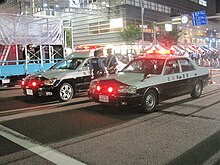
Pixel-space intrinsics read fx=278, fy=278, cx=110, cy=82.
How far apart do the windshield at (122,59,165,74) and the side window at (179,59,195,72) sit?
100 cm

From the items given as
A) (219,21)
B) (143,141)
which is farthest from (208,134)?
(219,21)

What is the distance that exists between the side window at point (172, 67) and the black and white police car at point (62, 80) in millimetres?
2938

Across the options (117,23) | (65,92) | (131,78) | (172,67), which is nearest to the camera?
(131,78)

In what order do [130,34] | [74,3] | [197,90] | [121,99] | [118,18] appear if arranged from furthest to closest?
[118,18] → [130,34] → [74,3] → [197,90] → [121,99]

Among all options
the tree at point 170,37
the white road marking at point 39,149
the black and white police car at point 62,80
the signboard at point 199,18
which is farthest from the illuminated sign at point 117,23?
the white road marking at point 39,149

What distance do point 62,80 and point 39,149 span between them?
175 inches

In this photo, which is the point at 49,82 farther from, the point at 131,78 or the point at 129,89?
the point at 129,89

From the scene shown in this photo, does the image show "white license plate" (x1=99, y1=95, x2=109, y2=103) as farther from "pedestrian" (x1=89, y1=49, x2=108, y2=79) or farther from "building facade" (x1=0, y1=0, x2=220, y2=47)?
"building facade" (x1=0, y1=0, x2=220, y2=47)

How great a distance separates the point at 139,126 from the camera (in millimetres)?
5969

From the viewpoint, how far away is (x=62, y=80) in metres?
8.85

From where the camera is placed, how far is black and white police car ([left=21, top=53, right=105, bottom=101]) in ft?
28.4

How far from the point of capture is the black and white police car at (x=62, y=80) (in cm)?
865

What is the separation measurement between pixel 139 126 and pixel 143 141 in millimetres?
991

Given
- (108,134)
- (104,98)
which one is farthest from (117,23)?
(108,134)
